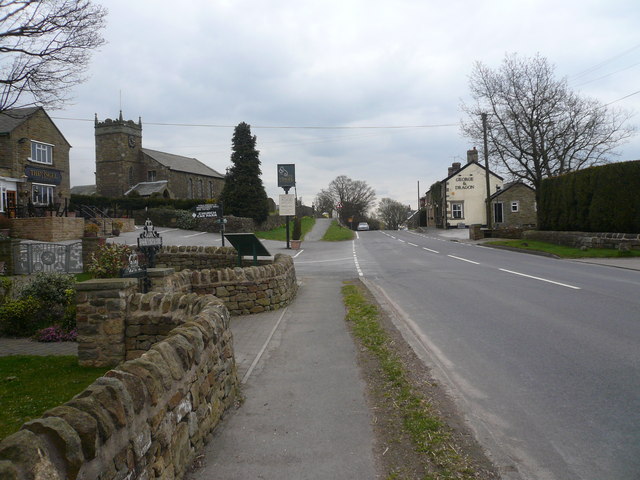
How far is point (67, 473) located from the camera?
2166 millimetres

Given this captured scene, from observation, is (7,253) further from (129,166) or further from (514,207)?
(129,166)

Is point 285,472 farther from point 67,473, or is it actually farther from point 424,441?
point 67,473

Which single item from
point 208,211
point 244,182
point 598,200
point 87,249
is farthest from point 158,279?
A: point 244,182

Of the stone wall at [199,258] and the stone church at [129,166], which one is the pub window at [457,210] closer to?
the stone church at [129,166]

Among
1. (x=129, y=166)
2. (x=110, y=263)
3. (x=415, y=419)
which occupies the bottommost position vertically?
(x=415, y=419)

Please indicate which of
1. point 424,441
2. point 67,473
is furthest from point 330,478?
point 67,473

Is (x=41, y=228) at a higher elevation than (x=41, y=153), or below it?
below

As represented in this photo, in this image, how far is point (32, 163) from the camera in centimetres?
3475

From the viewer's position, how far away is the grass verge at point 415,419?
3.43m

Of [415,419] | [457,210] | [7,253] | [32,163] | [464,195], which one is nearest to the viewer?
A: [415,419]

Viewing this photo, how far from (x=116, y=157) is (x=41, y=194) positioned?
26.9 m

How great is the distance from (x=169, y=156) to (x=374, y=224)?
51.2 m

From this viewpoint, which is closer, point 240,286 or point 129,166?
point 240,286

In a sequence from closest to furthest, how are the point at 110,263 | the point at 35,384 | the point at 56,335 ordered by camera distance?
the point at 35,384
the point at 56,335
the point at 110,263
